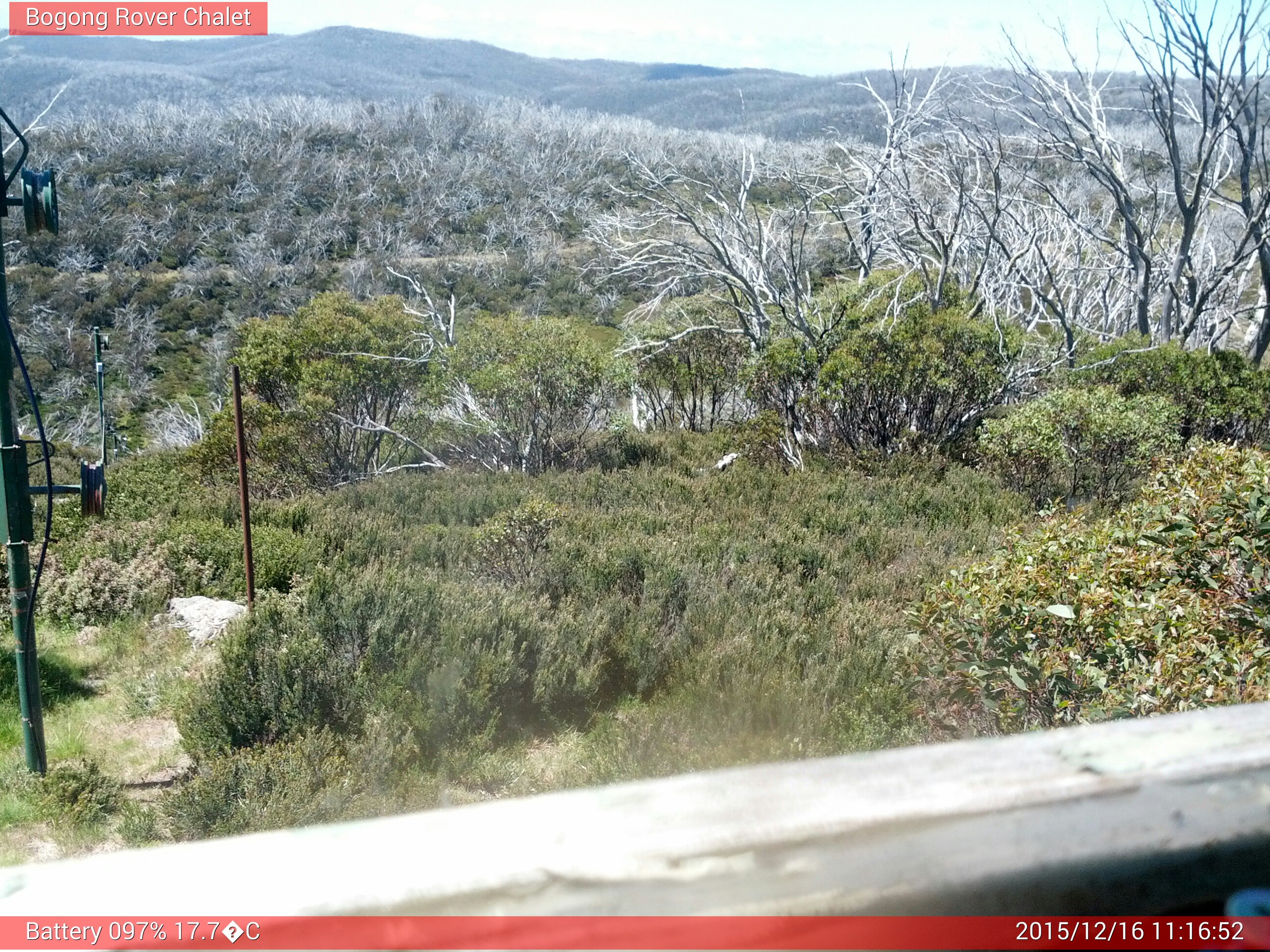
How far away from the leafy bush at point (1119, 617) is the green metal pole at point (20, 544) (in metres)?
3.85

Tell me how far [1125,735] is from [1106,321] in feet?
55.1

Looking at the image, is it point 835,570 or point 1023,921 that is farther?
point 835,570

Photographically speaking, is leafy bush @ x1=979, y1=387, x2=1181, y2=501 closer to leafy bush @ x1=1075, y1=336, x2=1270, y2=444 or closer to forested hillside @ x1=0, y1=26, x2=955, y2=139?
leafy bush @ x1=1075, y1=336, x2=1270, y2=444

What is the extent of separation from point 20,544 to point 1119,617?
440cm

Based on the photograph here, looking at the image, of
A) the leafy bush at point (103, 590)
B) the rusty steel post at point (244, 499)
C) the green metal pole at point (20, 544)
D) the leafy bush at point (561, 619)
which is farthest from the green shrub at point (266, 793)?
the leafy bush at point (103, 590)

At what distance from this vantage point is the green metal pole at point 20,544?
13.2ft

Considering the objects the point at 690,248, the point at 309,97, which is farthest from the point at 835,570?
the point at 309,97

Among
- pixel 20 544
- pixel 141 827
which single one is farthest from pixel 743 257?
pixel 141 827

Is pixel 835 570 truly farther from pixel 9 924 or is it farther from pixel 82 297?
pixel 82 297

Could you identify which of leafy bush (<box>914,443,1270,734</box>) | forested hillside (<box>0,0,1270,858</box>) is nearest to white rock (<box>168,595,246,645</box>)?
forested hillside (<box>0,0,1270,858</box>)

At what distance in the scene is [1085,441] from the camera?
8891 mm

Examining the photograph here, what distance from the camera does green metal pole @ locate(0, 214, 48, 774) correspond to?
4.02m

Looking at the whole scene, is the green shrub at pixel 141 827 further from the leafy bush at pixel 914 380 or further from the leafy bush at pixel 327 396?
the leafy bush at pixel 914 380

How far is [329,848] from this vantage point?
2.21ft
